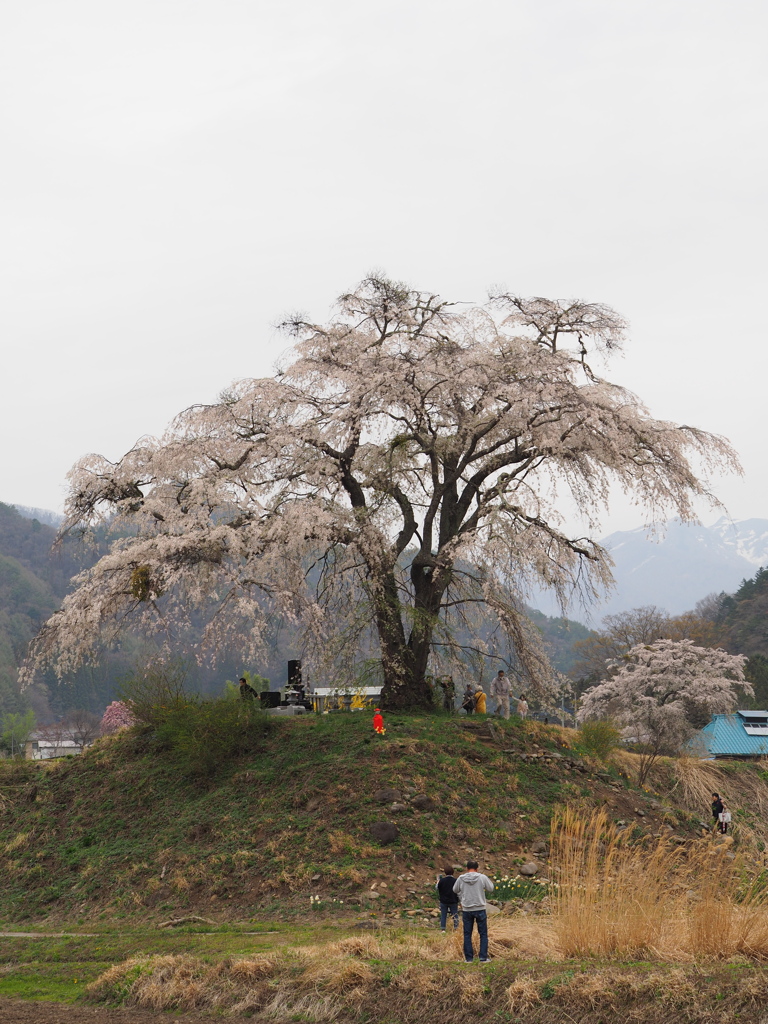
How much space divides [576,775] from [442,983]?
1094 cm

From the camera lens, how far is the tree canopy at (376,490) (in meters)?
18.0

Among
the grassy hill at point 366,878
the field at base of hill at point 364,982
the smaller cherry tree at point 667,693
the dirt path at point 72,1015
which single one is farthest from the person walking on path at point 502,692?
the dirt path at point 72,1015

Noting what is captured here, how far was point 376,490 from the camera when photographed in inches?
834

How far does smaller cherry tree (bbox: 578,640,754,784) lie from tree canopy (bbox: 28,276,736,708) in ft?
56.2

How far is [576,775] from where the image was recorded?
18.4 metres

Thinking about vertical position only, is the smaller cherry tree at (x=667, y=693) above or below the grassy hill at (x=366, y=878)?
above

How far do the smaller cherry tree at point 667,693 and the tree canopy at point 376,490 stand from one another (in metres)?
17.1

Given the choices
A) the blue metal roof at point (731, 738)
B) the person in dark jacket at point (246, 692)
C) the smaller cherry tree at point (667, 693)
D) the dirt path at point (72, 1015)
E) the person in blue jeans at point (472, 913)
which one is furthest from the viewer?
the blue metal roof at point (731, 738)

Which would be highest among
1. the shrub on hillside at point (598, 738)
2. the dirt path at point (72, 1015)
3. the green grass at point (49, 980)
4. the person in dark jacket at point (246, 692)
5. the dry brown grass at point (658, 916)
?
the person in dark jacket at point (246, 692)

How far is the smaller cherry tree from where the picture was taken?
116 feet

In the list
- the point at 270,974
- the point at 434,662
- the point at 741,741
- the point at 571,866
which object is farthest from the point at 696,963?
the point at 741,741

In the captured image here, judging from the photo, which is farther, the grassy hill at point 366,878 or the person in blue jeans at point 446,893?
the person in blue jeans at point 446,893

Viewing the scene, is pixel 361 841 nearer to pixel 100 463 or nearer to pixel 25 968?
pixel 25 968

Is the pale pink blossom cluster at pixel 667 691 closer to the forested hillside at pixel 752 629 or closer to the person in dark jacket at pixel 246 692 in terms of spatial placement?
the forested hillside at pixel 752 629
